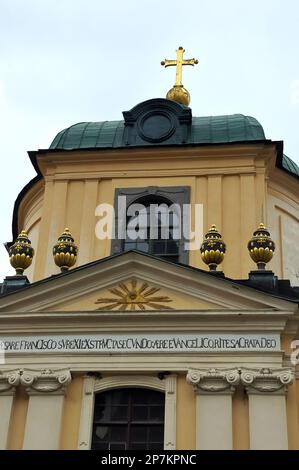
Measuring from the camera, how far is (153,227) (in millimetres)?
19875

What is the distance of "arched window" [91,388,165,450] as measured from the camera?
50.7 feet

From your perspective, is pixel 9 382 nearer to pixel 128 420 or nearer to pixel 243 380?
pixel 128 420

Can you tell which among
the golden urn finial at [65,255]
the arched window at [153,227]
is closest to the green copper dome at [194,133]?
the arched window at [153,227]

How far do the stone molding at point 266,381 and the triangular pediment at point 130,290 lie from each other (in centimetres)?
140

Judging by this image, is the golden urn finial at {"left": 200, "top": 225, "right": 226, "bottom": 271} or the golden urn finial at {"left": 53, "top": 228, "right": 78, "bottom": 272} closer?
the golden urn finial at {"left": 200, "top": 225, "right": 226, "bottom": 271}

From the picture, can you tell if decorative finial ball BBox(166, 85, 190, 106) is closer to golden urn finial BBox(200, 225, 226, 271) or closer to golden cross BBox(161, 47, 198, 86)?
golden cross BBox(161, 47, 198, 86)

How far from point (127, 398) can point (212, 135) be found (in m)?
7.71

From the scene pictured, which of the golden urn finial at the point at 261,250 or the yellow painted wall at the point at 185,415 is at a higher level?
the golden urn finial at the point at 261,250

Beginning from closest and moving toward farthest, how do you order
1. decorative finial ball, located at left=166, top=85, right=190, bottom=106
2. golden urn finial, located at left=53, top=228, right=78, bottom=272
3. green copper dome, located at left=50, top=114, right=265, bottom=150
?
golden urn finial, located at left=53, top=228, right=78, bottom=272
green copper dome, located at left=50, top=114, right=265, bottom=150
decorative finial ball, located at left=166, top=85, right=190, bottom=106

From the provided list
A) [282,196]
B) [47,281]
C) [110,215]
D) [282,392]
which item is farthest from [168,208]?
[282,392]

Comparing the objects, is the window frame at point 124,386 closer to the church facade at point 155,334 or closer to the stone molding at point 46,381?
the church facade at point 155,334

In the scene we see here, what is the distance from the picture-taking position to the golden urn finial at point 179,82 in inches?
928

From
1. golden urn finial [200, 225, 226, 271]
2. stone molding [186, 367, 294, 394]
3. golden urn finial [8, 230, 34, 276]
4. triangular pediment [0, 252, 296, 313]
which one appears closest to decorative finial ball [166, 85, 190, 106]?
golden urn finial [200, 225, 226, 271]
